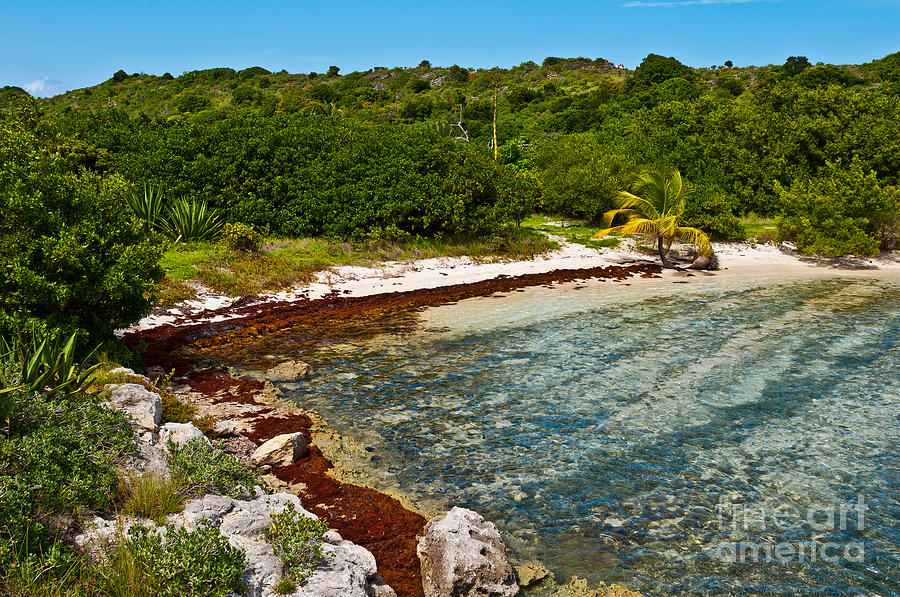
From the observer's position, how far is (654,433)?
382 inches

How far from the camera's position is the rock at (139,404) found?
25.4ft

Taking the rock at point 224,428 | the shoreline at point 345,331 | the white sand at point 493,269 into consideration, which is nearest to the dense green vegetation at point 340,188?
the white sand at point 493,269

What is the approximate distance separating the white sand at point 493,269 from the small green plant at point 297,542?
11045 millimetres

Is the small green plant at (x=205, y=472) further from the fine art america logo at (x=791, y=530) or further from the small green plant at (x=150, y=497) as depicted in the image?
the fine art america logo at (x=791, y=530)

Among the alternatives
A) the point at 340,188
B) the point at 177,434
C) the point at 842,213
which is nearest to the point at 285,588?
the point at 177,434

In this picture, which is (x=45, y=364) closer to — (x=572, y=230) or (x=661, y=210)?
(x=661, y=210)

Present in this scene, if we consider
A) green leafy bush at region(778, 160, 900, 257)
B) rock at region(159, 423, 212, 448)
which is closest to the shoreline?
green leafy bush at region(778, 160, 900, 257)

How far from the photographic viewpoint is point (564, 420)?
1027 centimetres

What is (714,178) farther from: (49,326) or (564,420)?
(49,326)

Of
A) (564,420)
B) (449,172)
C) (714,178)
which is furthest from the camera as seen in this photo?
(714,178)

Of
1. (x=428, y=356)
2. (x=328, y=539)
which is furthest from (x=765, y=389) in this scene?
(x=328, y=539)

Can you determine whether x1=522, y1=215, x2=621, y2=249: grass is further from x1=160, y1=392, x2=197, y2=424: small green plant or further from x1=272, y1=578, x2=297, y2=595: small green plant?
x1=272, y1=578, x2=297, y2=595: small green plant

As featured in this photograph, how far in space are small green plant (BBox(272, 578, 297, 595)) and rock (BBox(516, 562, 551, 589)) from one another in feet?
7.59

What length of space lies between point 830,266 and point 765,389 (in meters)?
16.8
